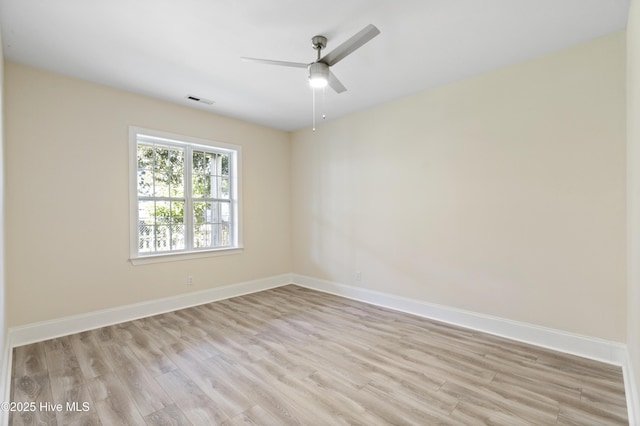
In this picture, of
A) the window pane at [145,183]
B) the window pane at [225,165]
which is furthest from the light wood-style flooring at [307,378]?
the window pane at [225,165]

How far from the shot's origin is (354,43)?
2070mm

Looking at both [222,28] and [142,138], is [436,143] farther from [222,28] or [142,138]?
[142,138]

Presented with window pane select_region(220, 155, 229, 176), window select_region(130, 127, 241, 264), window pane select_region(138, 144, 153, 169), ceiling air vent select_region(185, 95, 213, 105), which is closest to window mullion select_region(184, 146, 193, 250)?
window select_region(130, 127, 241, 264)

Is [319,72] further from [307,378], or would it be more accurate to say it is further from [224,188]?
[224,188]

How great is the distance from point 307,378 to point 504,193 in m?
2.61

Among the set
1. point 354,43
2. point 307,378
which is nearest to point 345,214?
point 307,378

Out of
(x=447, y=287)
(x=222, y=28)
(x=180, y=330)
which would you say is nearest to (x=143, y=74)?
(x=222, y=28)

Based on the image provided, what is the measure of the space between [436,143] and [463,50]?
1.06 m

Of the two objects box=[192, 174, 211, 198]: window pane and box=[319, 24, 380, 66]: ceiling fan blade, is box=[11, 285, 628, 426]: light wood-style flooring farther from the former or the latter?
box=[319, 24, 380, 66]: ceiling fan blade

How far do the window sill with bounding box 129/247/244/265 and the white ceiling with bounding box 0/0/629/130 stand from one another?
2.09m

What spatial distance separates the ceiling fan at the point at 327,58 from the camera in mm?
1992

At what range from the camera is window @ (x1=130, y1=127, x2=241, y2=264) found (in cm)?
382

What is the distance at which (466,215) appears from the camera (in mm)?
3322

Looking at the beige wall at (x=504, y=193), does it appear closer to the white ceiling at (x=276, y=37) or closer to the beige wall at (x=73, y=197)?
the white ceiling at (x=276, y=37)
